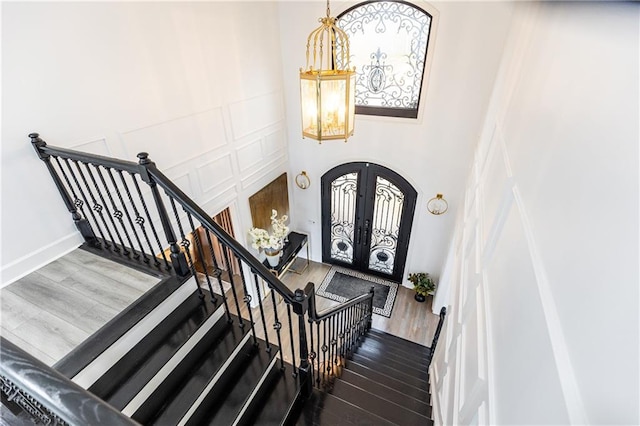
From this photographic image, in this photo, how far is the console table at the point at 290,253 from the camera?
16.9 feet

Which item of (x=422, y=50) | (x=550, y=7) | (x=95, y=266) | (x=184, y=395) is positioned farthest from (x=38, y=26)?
(x=422, y=50)

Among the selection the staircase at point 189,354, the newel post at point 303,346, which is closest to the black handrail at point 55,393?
the staircase at point 189,354

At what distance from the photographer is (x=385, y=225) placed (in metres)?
5.32

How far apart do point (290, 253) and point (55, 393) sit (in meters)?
4.84

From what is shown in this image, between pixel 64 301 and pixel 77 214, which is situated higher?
pixel 77 214

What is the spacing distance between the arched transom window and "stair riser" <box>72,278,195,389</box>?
3.53 metres

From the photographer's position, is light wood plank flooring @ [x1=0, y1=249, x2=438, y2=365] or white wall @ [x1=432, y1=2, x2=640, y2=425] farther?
light wood plank flooring @ [x1=0, y1=249, x2=438, y2=365]

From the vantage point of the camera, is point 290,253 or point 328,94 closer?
point 328,94

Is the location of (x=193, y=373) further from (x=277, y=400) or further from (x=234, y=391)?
(x=277, y=400)

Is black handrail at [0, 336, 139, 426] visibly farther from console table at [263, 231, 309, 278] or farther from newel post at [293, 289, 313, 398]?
console table at [263, 231, 309, 278]

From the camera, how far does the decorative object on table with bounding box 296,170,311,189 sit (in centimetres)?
538

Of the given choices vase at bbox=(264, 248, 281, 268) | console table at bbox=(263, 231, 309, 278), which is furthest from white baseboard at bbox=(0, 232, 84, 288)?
console table at bbox=(263, 231, 309, 278)

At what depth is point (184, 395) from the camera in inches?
66.5

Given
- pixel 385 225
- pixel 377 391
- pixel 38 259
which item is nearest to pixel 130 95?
pixel 38 259
